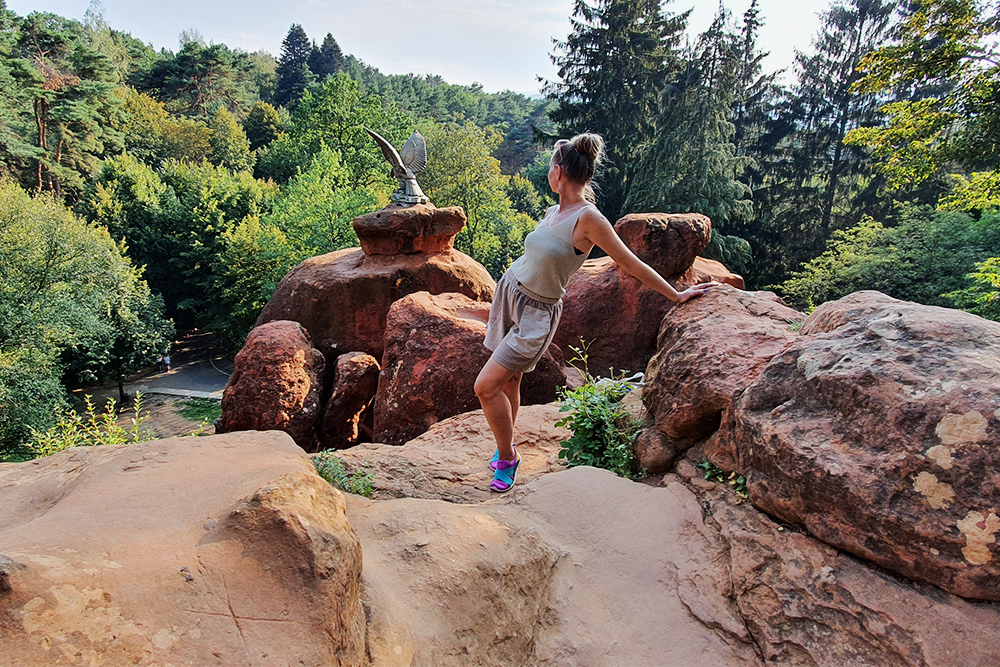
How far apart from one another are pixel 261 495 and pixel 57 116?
101 ft

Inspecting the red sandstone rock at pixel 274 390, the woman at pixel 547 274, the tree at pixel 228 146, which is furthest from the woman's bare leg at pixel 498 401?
the tree at pixel 228 146

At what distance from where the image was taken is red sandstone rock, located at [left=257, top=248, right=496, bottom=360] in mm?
8734

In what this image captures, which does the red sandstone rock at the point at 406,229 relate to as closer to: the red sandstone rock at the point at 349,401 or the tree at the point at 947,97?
the red sandstone rock at the point at 349,401

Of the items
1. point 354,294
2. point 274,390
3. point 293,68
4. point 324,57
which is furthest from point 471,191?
point 324,57

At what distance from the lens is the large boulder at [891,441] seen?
175cm

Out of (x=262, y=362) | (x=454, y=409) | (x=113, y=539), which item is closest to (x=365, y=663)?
(x=113, y=539)

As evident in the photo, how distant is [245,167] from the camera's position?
34.1 metres

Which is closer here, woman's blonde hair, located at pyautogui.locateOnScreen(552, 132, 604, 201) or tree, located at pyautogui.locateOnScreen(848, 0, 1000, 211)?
woman's blonde hair, located at pyautogui.locateOnScreen(552, 132, 604, 201)

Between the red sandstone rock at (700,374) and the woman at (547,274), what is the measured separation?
0.30 meters

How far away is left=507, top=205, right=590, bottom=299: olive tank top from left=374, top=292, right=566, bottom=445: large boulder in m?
2.89

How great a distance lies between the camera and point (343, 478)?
3.09 m

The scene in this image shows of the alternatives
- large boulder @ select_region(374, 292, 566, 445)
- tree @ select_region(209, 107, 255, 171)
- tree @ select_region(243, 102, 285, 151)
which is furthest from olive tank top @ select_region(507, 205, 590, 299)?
tree @ select_region(243, 102, 285, 151)

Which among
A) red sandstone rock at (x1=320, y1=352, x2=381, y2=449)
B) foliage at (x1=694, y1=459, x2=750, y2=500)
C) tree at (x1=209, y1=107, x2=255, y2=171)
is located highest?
tree at (x1=209, y1=107, x2=255, y2=171)

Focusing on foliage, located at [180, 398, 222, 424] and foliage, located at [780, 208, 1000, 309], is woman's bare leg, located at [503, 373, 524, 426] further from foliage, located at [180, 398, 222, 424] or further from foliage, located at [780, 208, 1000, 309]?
foliage, located at [180, 398, 222, 424]
